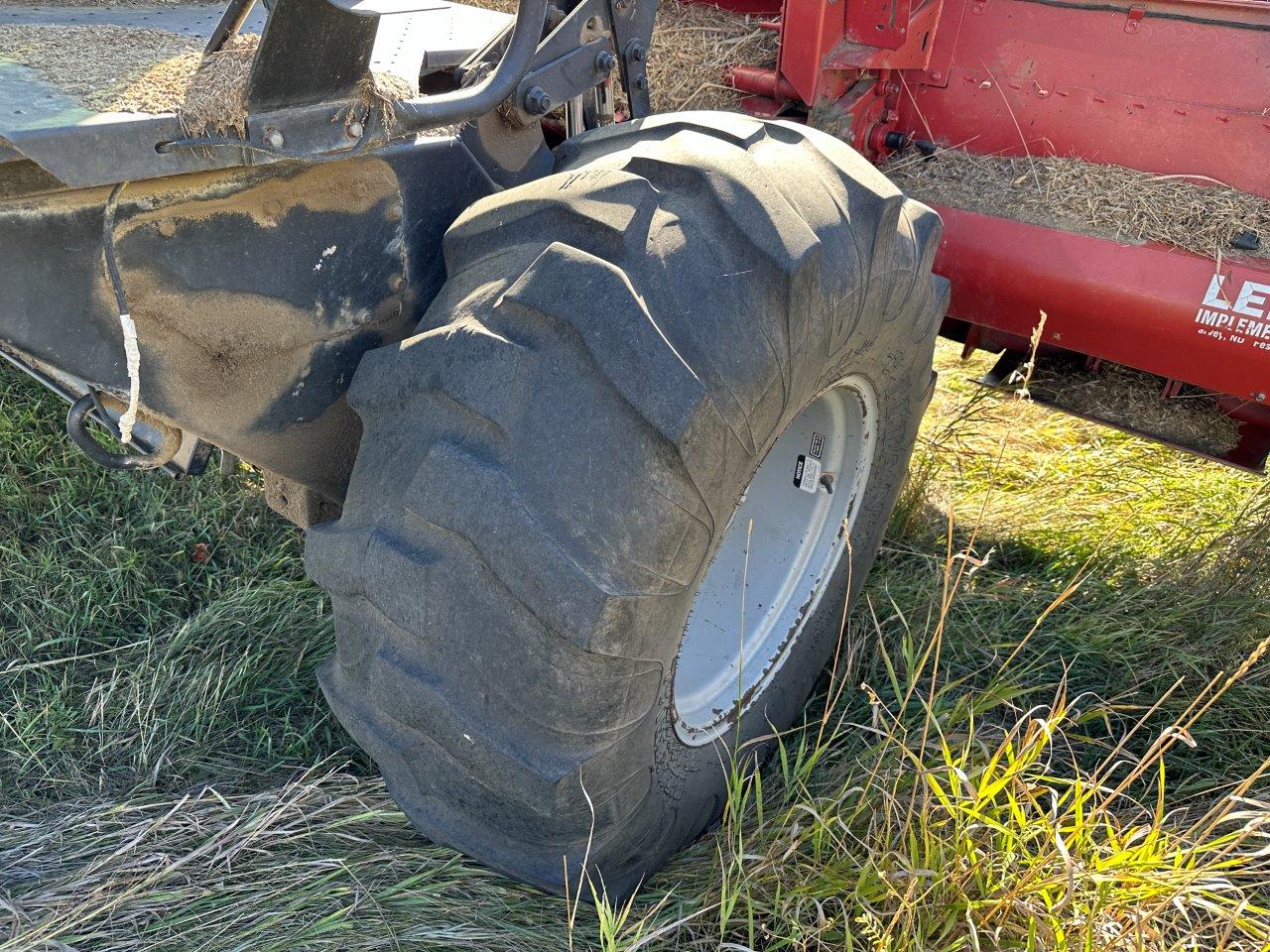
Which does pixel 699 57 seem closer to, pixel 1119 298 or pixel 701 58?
pixel 701 58

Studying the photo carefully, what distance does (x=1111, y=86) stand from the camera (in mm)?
2654

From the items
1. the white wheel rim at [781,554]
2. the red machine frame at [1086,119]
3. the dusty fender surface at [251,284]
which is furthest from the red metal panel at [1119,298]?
the dusty fender surface at [251,284]

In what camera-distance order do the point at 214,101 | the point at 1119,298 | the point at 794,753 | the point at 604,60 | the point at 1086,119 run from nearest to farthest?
the point at 214,101
the point at 604,60
the point at 794,753
the point at 1119,298
the point at 1086,119

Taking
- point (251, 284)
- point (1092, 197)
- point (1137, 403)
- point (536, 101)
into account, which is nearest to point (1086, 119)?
point (1092, 197)

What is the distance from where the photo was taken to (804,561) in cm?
219

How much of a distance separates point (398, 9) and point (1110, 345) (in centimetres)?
171

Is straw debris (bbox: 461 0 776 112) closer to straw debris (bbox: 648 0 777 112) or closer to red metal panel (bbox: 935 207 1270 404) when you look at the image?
straw debris (bbox: 648 0 777 112)

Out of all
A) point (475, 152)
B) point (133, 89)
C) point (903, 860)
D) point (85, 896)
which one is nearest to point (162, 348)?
point (133, 89)

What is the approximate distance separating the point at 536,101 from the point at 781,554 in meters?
1.02

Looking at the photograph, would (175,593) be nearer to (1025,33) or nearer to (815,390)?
(815,390)

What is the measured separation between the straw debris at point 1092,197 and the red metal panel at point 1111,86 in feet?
0.18

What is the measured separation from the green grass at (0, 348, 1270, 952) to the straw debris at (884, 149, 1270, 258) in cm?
63

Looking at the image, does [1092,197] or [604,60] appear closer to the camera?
[604,60]

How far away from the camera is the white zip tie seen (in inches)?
49.7
